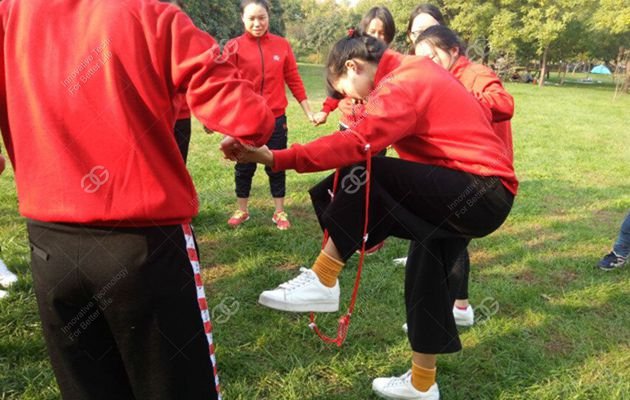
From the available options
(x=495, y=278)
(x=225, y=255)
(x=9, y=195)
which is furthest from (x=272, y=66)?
(x=9, y=195)

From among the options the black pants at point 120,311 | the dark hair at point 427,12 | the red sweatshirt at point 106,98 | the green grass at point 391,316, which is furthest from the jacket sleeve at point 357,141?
the dark hair at point 427,12

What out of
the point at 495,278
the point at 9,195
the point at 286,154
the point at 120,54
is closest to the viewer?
the point at 120,54

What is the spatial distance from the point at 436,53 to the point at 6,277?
3243 millimetres

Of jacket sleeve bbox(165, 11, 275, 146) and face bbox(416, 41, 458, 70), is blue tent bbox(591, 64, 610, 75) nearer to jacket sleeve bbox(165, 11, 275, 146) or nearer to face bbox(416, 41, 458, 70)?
face bbox(416, 41, 458, 70)

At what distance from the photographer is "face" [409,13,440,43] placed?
3592 millimetres

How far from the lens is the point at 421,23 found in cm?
361

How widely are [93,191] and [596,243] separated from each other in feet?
15.8

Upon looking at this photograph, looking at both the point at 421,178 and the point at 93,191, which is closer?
the point at 93,191

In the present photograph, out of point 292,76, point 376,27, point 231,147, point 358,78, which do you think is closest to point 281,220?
point 292,76

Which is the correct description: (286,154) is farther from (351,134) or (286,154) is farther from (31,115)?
(31,115)

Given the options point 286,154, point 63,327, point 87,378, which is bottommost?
point 87,378

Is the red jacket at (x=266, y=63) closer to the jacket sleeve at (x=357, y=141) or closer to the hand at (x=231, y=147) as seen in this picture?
the jacket sleeve at (x=357, y=141)

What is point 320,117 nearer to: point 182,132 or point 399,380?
point 182,132

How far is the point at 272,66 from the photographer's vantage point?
15.1 feet
